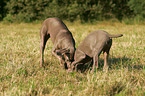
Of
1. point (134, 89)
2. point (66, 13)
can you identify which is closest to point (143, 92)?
point (134, 89)

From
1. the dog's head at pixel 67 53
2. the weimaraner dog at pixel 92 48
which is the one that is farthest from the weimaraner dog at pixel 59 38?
the weimaraner dog at pixel 92 48

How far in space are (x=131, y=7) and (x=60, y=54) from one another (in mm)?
12905

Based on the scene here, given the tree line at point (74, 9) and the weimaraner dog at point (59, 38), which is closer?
the weimaraner dog at point (59, 38)

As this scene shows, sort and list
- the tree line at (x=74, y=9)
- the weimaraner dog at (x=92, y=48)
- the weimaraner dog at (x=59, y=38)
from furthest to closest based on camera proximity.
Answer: the tree line at (x=74, y=9) < the weimaraner dog at (x=59, y=38) < the weimaraner dog at (x=92, y=48)

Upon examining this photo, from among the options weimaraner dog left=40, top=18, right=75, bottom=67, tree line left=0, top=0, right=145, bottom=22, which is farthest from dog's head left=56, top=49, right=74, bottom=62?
tree line left=0, top=0, right=145, bottom=22

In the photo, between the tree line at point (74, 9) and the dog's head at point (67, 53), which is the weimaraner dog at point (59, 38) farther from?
the tree line at point (74, 9)

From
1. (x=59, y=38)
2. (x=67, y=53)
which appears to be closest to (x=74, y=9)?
(x=59, y=38)

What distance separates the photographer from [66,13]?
1420 cm

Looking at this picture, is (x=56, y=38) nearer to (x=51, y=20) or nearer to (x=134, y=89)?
(x=51, y=20)

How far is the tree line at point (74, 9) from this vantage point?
14.1 metres

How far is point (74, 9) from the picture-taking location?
45.8 ft

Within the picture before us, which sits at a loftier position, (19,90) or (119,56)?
(19,90)

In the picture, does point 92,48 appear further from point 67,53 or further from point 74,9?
point 74,9

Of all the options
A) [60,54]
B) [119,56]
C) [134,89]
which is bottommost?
[119,56]
